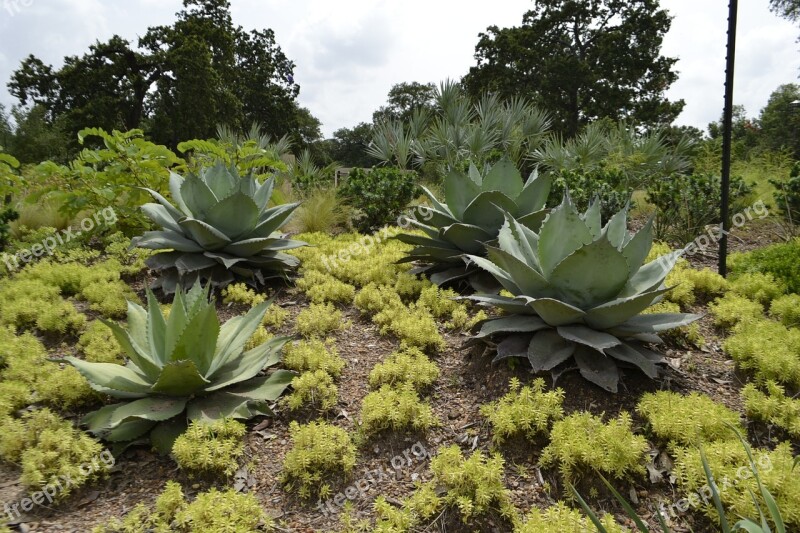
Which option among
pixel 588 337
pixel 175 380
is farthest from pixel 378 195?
pixel 175 380

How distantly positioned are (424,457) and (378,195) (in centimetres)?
543

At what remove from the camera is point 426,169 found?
13852 millimetres

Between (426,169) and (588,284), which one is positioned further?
(426,169)

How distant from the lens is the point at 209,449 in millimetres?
2311

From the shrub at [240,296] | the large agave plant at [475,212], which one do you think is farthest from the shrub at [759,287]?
the shrub at [240,296]

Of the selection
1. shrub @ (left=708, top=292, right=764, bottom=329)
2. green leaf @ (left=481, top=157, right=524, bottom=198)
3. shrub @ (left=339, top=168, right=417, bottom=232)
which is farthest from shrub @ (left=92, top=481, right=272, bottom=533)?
shrub @ (left=339, top=168, right=417, bottom=232)

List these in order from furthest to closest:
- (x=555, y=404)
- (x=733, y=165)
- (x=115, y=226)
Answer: (x=733, y=165), (x=115, y=226), (x=555, y=404)

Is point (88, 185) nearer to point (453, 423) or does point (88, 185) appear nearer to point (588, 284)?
point (453, 423)

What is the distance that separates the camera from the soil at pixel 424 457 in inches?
83.6

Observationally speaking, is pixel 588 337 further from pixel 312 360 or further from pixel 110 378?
pixel 110 378

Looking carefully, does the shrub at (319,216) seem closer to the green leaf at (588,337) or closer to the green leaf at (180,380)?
the green leaf at (180,380)

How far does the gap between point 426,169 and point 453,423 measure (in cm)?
1176

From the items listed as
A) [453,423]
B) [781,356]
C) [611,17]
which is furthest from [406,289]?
[611,17]

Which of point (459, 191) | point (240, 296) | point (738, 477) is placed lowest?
point (738, 477)
